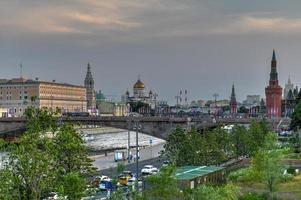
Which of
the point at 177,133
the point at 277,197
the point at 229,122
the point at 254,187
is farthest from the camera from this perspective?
the point at 229,122

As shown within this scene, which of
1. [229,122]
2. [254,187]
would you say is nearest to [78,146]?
[254,187]

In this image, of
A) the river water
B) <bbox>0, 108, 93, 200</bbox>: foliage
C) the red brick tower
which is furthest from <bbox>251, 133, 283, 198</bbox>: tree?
the red brick tower

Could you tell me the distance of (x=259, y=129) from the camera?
3201 inches

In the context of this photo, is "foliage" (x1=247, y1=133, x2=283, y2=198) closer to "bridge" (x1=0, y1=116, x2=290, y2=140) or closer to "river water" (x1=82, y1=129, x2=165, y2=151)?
"bridge" (x1=0, y1=116, x2=290, y2=140)

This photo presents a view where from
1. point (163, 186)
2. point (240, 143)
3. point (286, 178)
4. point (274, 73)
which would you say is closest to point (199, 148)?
point (286, 178)

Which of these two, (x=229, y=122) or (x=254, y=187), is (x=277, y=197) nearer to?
(x=254, y=187)

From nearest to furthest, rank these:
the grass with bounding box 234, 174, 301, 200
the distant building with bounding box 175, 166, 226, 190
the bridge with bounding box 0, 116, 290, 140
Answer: the distant building with bounding box 175, 166, 226, 190, the grass with bounding box 234, 174, 301, 200, the bridge with bounding box 0, 116, 290, 140

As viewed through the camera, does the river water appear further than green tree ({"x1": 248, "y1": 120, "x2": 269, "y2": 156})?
Yes

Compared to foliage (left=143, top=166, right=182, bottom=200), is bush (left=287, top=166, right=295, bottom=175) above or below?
below

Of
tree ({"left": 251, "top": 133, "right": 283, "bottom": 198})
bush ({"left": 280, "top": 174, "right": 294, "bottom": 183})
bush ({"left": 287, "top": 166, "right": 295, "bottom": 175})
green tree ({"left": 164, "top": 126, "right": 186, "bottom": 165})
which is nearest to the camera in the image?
tree ({"left": 251, "top": 133, "right": 283, "bottom": 198})

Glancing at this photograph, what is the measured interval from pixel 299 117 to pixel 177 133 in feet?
96.9

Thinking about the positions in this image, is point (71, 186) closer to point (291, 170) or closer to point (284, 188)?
point (284, 188)

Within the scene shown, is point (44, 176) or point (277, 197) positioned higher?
point (44, 176)

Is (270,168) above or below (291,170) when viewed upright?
above
